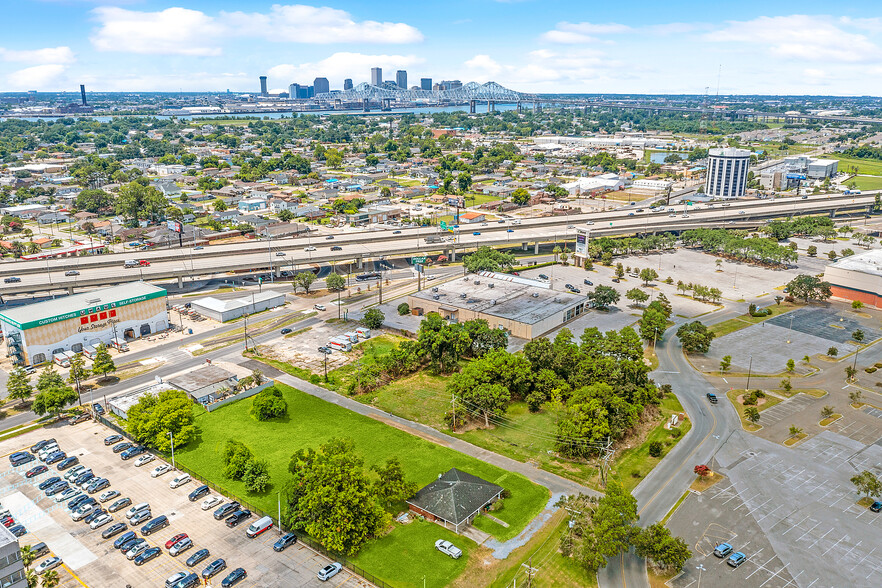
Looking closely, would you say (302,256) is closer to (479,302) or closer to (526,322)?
(479,302)

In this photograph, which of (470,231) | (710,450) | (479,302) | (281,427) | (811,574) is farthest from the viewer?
(470,231)

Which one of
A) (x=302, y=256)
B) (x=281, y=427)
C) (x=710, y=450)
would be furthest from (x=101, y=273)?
(x=710, y=450)

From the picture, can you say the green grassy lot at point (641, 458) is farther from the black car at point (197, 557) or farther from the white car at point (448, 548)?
the black car at point (197, 557)

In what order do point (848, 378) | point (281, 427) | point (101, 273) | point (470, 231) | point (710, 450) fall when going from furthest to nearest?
point (470, 231)
point (101, 273)
point (848, 378)
point (281, 427)
point (710, 450)

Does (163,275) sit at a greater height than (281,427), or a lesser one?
greater

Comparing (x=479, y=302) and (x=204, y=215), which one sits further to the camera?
(x=204, y=215)

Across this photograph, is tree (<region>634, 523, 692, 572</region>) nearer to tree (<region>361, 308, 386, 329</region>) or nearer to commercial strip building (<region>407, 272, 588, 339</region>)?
commercial strip building (<region>407, 272, 588, 339</region>)

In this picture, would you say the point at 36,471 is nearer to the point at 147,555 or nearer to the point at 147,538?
the point at 147,538

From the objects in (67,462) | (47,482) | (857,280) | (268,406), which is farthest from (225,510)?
(857,280)
